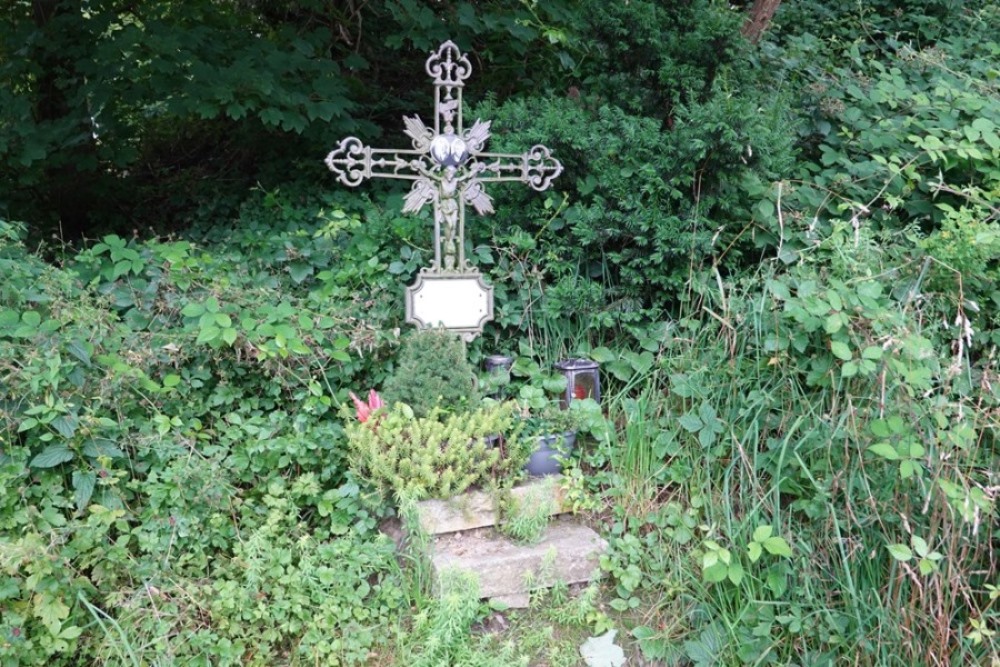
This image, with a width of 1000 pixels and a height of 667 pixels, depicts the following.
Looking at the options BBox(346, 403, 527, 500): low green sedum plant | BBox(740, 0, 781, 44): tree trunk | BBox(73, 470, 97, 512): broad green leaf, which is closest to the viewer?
BBox(73, 470, 97, 512): broad green leaf

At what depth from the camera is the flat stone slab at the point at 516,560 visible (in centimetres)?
294

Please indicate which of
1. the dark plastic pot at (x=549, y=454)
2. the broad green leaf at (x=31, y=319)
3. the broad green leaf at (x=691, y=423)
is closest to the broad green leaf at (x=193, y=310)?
the broad green leaf at (x=31, y=319)

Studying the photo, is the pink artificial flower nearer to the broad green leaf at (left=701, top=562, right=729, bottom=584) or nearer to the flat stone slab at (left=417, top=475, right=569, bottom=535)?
the flat stone slab at (left=417, top=475, right=569, bottom=535)

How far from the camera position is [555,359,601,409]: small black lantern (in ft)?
12.2

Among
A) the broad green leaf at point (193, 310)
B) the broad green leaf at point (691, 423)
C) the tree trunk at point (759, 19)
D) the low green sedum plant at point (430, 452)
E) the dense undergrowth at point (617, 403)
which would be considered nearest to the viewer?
the dense undergrowth at point (617, 403)

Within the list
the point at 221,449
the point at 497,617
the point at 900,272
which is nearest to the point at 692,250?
the point at 900,272

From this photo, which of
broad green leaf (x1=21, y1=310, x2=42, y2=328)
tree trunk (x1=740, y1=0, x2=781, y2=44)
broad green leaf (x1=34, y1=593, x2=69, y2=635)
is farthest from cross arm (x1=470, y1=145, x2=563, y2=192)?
tree trunk (x1=740, y1=0, x2=781, y2=44)

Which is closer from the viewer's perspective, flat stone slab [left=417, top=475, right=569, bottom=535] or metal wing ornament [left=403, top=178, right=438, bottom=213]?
flat stone slab [left=417, top=475, right=569, bottom=535]

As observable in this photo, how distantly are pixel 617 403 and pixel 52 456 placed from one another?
7.79 feet

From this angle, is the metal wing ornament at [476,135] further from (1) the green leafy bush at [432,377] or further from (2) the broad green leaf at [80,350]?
(2) the broad green leaf at [80,350]

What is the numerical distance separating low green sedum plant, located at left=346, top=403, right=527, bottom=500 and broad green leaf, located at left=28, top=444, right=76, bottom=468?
3.38ft

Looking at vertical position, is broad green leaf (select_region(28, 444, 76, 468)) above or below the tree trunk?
below

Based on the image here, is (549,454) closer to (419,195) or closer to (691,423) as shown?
(691,423)

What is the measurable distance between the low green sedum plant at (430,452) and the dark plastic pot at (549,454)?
12 cm
